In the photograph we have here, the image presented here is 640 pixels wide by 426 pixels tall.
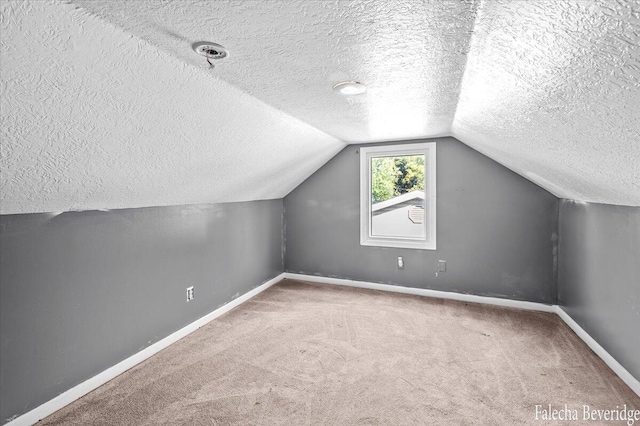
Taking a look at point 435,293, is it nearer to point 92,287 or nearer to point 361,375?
point 361,375

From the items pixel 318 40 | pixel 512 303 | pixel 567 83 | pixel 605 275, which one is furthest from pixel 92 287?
pixel 512 303

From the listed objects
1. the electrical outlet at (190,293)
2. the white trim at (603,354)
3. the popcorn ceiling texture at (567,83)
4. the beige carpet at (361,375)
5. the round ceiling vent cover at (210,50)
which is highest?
the round ceiling vent cover at (210,50)

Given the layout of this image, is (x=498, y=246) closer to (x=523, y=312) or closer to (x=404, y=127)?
(x=523, y=312)

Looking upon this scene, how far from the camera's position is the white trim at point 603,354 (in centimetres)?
185

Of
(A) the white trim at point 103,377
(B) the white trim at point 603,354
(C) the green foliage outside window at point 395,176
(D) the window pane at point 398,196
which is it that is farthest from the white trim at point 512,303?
(A) the white trim at point 103,377

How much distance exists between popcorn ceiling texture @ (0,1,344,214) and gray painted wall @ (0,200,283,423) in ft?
0.49

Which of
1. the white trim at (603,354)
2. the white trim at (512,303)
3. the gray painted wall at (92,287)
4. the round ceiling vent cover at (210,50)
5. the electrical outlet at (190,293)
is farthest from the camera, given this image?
the electrical outlet at (190,293)

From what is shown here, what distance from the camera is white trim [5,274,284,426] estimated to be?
1.61 meters

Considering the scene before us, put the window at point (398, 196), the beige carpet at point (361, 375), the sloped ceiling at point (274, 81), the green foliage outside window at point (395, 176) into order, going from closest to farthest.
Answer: the sloped ceiling at point (274, 81) → the beige carpet at point (361, 375) → the window at point (398, 196) → the green foliage outside window at point (395, 176)

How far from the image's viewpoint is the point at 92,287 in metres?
1.90

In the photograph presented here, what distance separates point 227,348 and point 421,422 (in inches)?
56.5

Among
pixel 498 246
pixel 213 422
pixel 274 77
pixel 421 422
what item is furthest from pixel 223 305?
pixel 498 246

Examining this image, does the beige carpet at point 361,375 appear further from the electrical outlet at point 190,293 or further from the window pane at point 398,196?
the window pane at point 398,196

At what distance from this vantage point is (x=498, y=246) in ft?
10.5
